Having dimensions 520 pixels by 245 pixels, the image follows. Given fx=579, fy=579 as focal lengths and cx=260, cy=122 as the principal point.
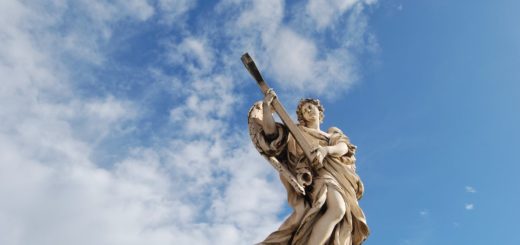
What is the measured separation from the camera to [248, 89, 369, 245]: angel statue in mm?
8375

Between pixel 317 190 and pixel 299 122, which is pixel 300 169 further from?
pixel 299 122

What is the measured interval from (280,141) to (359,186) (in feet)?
4.77

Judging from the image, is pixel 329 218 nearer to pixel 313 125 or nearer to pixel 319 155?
Answer: pixel 319 155

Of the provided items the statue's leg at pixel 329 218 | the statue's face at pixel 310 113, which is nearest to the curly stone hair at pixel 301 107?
the statue's face at pixel 310 113

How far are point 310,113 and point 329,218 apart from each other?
7.57 ft

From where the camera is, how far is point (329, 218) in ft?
27.6

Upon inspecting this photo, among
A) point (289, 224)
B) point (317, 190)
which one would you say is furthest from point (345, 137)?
point (289, 224)

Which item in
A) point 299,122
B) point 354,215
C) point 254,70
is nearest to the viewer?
point 354,215

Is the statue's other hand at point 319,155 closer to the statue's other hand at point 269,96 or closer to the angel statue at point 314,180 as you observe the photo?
the angel statue at point 314,180

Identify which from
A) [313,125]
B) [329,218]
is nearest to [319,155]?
[329,218]

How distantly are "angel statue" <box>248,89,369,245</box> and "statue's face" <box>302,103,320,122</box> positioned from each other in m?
0.18

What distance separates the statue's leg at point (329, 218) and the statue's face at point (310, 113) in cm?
172

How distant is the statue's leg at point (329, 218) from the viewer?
820 centimetres

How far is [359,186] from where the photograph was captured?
9258 mm
